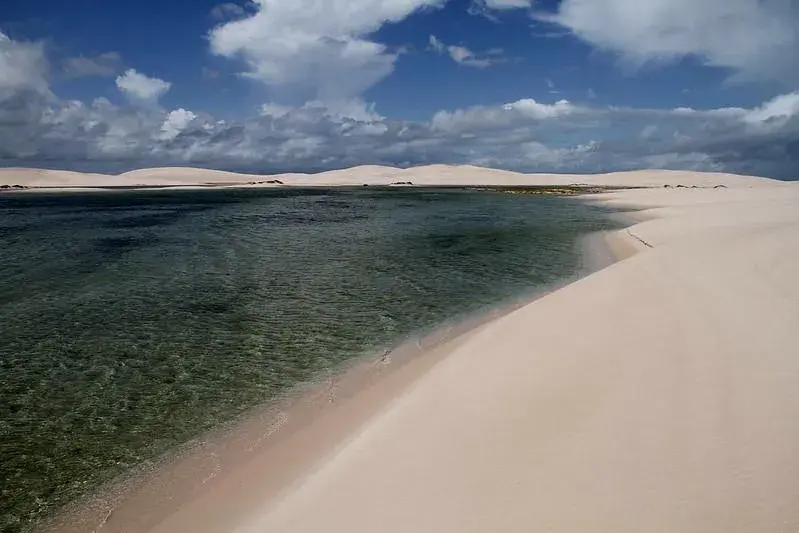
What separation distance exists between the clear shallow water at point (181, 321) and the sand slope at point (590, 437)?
116 inches

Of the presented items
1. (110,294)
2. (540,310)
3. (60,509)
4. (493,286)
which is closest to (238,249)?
(110,294)

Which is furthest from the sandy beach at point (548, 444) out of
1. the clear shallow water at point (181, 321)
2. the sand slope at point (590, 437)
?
the clear shallow water at point (181, 321)

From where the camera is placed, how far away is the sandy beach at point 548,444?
4.70 metres

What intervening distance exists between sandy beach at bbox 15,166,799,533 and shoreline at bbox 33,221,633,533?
32 mm

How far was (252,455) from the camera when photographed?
24.0 ft

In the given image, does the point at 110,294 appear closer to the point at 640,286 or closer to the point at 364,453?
the point at 364,453

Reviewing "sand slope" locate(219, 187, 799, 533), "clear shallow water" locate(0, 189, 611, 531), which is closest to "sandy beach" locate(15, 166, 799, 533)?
"sand slope" locate(219, 187, 799, 533)

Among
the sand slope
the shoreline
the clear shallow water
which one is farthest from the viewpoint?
the clear shallow water

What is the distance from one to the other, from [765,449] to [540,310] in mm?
7039

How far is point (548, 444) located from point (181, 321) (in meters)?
10.7

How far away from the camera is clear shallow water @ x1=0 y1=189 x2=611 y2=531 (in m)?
7.88

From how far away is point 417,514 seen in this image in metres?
4.91

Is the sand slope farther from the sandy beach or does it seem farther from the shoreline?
the shoreline

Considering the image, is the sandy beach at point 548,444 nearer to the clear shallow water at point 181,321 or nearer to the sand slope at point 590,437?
the sand slope at point 590,437
